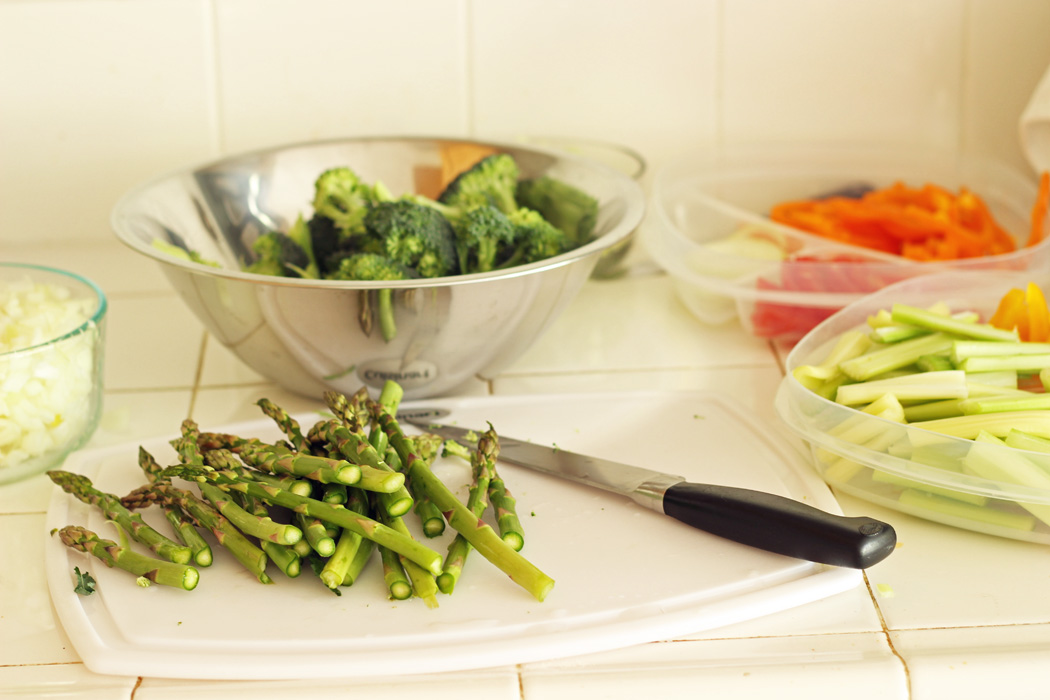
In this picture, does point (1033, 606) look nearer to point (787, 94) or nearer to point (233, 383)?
point (233, 383)

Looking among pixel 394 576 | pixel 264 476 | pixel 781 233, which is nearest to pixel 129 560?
pixel 264 476

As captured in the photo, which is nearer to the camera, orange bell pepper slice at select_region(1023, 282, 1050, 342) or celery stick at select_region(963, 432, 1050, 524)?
celery stick at select_region(963, 432, 1050, 524)

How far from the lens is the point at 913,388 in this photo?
3.19ft

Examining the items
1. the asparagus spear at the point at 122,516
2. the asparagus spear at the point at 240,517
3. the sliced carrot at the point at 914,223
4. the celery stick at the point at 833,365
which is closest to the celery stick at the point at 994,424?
the celery stick at the point at 833,365

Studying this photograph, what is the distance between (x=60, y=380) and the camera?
103cm

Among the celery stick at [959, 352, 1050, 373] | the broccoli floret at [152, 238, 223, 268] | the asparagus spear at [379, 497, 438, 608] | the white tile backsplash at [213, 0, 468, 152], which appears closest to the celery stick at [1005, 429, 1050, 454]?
the celery stick at [959, 352, 1050, 373]

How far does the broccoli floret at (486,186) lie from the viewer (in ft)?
4.22

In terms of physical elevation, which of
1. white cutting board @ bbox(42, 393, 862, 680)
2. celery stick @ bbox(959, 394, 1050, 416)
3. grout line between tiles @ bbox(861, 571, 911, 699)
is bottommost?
grout line between tiles @ bbox(861, 571, 911, 699)

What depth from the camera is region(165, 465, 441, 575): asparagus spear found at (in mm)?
814

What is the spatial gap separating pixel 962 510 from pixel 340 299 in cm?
68

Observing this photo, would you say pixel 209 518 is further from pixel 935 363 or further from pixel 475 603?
pixel 935 363

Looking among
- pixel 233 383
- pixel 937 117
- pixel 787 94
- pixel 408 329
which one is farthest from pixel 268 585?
pixel 937 117

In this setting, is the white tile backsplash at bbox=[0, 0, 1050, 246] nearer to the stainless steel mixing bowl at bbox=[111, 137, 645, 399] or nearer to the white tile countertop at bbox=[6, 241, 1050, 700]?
the stainless steel mixing bowl at bbox=[111, 137, 645, 399]

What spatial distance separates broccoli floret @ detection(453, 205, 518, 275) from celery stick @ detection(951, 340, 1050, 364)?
1.75 ft
